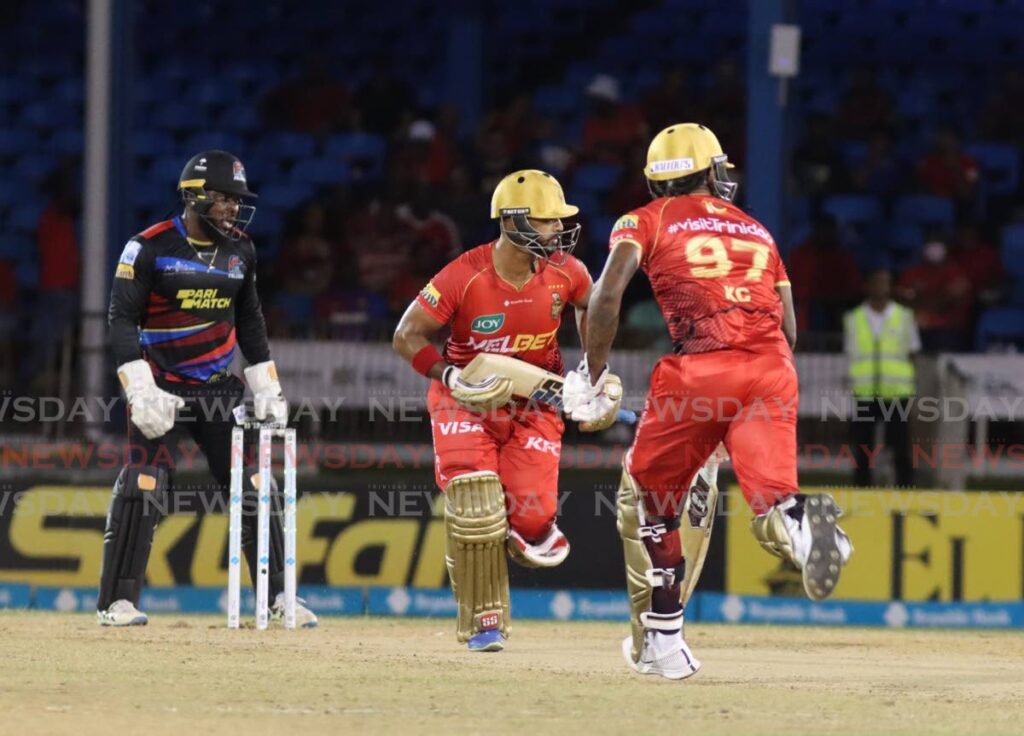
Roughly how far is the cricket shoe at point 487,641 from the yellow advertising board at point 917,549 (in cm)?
448

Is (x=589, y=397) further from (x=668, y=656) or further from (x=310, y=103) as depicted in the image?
(x=310, y=103)

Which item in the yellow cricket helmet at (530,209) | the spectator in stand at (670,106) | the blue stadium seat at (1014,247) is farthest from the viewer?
the spectator in stand at (670,106)

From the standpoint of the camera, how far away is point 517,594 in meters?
14.4

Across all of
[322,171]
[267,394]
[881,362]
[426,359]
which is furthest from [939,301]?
[426,359]

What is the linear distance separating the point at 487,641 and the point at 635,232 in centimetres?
258

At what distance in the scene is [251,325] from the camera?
1132 cm

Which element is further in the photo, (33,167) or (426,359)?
(33,167)

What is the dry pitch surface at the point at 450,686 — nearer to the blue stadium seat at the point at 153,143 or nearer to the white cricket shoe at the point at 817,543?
the white cricket shoe at the point at 817,543

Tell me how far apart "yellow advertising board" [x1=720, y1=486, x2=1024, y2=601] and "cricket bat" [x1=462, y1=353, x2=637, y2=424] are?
4443 mm

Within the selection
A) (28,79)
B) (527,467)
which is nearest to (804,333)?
(527,467)

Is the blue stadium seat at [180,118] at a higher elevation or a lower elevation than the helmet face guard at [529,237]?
higher

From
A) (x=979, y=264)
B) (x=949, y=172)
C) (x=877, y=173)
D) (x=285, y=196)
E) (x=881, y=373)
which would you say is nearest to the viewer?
(x=881, y=373)

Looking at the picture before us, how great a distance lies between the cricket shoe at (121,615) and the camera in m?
11.0

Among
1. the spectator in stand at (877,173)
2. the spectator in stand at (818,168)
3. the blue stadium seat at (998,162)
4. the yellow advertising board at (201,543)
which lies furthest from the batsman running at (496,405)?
the blue stadium seat at (998,162)
